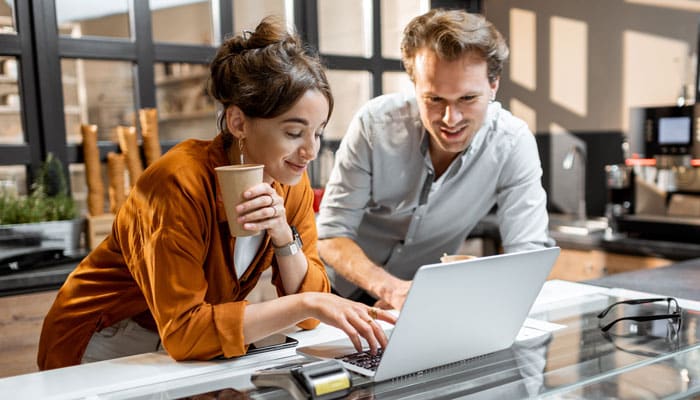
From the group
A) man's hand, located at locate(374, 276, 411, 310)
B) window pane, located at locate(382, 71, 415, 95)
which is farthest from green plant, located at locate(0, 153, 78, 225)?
window pane, located at locate(382, 71, 415, 95)

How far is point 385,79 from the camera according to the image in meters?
4.21

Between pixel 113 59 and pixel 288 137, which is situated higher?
pixel 113 59

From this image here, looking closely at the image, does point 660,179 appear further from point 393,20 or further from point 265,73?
point 265,73

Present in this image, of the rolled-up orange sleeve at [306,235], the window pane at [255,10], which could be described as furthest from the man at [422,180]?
the window pane at [255,10]

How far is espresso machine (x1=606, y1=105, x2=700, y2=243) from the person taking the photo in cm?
305

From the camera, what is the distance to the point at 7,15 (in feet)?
9.51

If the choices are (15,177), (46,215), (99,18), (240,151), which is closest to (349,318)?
(240,151)

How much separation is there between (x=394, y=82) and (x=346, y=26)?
0.49 metres

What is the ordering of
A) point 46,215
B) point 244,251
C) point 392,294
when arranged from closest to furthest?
point 244,251 → point 392,294 → point 46,215

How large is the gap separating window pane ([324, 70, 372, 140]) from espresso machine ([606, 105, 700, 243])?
161cm

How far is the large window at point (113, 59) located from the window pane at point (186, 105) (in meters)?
0.24

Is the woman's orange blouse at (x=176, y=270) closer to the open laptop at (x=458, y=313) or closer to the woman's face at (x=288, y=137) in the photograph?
the woman's face at (x=288, y=137)

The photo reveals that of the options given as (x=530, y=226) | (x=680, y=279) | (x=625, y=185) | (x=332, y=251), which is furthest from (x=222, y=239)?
(x=625, y=185)

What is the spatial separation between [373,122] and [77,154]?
1.73 m
